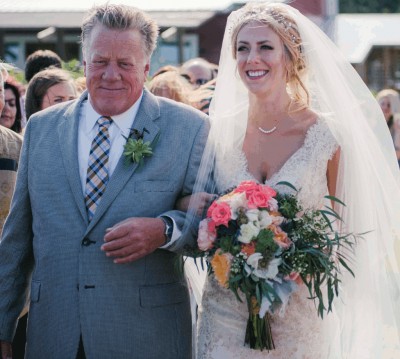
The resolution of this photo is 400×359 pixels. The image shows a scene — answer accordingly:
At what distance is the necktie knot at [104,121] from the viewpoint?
421 cm

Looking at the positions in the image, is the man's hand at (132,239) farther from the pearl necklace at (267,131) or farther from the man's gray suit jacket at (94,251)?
the pearl necklace at (267,131)

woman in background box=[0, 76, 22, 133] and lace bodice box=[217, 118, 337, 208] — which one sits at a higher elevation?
woman in background box=[0, 76, 22, 133]

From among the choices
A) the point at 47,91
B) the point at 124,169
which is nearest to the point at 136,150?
the point at 124,169

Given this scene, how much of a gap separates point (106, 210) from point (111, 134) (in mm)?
372

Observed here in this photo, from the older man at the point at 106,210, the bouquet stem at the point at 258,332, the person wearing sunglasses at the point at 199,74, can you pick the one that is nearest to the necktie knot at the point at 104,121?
the older man at the point at 106,210

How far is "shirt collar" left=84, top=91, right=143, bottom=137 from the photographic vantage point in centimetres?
422

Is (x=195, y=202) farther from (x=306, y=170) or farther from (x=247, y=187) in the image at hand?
(x=306, y=170)

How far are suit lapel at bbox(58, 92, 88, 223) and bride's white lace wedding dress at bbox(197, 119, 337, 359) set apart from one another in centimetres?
78

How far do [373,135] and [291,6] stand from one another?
32.0 inches

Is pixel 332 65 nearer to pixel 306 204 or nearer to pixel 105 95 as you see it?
pixel 306 204

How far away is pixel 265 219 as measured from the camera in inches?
161

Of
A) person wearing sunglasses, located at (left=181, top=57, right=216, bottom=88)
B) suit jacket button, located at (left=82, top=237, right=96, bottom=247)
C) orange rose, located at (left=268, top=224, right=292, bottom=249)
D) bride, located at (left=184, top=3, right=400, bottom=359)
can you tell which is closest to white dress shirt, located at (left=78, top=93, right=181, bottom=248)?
suit jacket button, located at (left=82, top=237, right=96, bottom=247)

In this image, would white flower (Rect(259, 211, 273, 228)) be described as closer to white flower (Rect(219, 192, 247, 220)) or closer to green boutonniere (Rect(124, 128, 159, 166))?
white flower (Rect(219, 192, 247, 220))

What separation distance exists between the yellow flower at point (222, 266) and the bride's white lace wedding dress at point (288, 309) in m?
0.36
